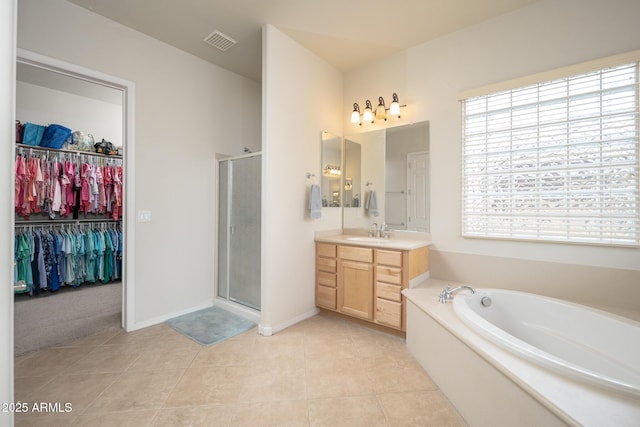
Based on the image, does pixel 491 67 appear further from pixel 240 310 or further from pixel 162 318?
pixel 162 318

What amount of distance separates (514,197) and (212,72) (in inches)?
134

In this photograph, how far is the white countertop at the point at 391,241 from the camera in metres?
2.51

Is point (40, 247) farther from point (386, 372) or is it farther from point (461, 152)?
point (461, 152)

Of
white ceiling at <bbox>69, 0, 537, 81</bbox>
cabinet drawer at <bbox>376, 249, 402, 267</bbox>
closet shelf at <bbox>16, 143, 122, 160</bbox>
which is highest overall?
white ceiling at <bbox>69, 0, 537, 81</bbox>

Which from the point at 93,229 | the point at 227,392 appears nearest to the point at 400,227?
the point at 227,392

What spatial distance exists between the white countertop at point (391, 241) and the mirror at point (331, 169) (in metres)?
0.42

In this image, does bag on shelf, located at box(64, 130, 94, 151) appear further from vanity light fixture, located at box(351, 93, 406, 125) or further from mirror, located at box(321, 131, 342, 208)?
vanity light fixture, located at box(351, 93, 406, 125)

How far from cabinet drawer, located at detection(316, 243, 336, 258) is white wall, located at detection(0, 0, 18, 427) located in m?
2.29

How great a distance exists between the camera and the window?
6.48 ft

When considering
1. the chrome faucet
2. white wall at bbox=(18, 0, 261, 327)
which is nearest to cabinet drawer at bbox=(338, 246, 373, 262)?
the chrome faucet

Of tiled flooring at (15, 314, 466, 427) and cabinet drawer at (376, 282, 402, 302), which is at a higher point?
cabinet drawer at (376, 282, 402, 302)

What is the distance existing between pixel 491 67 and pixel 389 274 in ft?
6.81

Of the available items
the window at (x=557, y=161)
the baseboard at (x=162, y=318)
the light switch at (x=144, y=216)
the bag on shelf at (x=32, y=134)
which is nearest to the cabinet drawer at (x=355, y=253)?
the window at (x=557, y=161)

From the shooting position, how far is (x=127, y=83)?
2.56 metres
